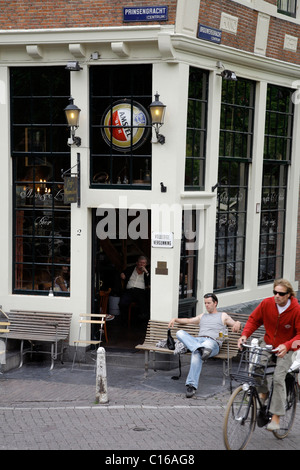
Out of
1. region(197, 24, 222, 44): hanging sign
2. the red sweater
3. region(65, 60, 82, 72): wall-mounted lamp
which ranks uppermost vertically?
region(197, 24, 222, 44): hanging sign

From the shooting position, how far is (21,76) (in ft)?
37.3

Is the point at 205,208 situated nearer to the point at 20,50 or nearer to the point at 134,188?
the point at 134,188

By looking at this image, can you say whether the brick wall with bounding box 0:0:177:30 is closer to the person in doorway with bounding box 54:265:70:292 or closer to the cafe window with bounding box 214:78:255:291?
the cafe window with bounding box 214:78:255:291

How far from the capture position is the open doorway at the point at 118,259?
1148 centimetres

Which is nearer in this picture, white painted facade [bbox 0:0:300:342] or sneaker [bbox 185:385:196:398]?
sneaker [bbox 185:385:196:398]

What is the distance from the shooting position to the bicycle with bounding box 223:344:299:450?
267 inches

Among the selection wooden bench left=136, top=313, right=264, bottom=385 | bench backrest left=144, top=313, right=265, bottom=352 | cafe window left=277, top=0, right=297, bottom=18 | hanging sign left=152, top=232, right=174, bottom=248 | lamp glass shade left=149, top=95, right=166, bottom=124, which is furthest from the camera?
cafe window left=277, top=0, right=297, bottom=18

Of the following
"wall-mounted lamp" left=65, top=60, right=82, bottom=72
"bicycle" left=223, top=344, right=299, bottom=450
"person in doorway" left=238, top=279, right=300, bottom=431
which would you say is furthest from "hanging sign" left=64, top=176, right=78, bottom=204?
"bicycle" left=223, top=344, right=299, bottom=450

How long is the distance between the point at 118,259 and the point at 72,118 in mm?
4093

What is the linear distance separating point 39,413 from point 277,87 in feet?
27.3

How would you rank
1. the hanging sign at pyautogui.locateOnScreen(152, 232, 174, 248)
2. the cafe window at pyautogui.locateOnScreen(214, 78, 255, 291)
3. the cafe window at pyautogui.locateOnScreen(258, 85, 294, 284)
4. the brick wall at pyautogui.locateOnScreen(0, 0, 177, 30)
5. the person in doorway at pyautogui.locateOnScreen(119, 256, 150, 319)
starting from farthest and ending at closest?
1. the cafe window at pyautogui.locateOnScreen(258, 85, 294, 284)
2. the person in doorway at pyautogui.locateOnScreen(119, 256, 150, 319)
3. the cafe window at pyautogui.locateOnScreen(214, 78, 255, 291)
4. the hanging sign at pyautogui.locateOnScreen(152, 232, 174, 248)
5. the brick wall at pyautogui.locateOnScreen(0, 0, 177, 30)

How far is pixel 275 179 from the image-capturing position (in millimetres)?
13852

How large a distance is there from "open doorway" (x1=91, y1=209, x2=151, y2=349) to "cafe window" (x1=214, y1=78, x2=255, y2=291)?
4.95 ft

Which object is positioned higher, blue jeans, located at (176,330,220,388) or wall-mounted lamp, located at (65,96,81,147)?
wall-mounted lamp, located at (65,96,81,147)
